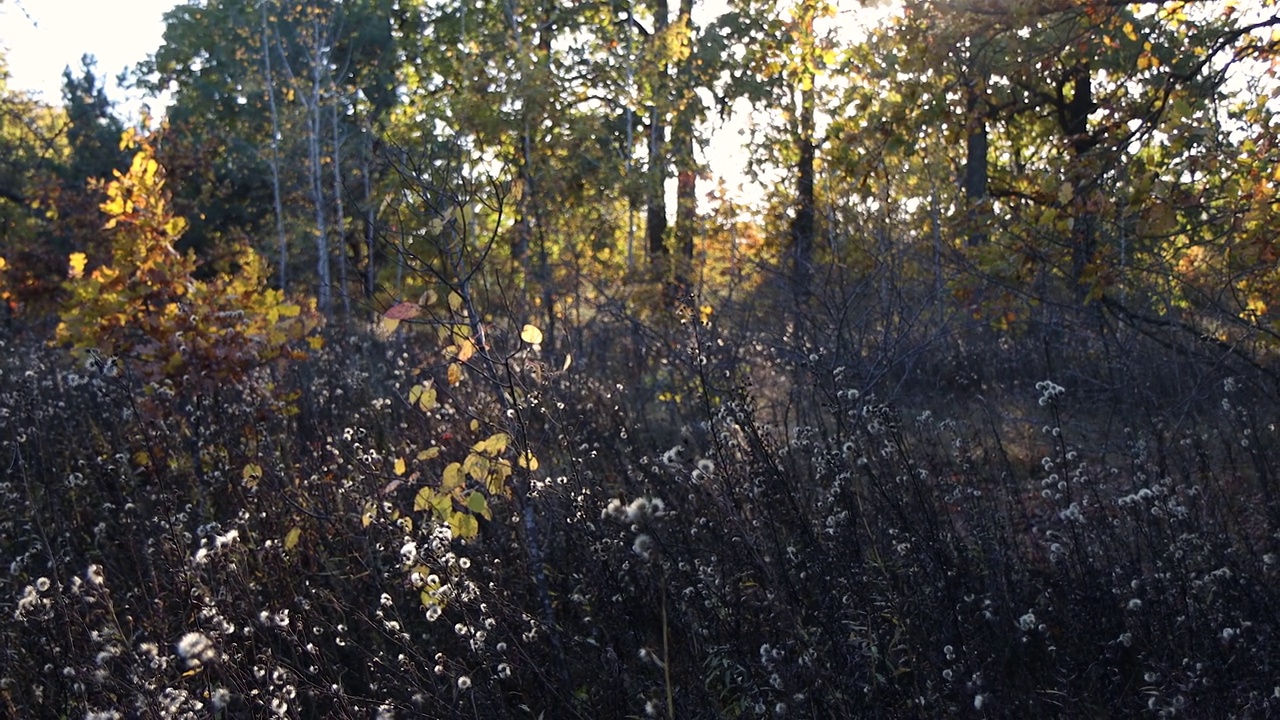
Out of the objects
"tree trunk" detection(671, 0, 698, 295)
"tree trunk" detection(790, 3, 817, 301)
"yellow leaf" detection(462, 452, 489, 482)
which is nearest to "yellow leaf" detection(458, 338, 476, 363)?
"yellow leaf" detection(462, 452, 489, 482)

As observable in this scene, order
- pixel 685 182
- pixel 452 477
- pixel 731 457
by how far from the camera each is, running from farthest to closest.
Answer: pixel 685 182 → pixel 731 457 → pixel 452 477

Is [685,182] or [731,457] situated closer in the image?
[731,457]

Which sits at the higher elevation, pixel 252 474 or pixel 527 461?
pixel 527 461

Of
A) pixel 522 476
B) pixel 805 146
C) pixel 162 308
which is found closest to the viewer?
pixel 522 476

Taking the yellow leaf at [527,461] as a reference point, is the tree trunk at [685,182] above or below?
above

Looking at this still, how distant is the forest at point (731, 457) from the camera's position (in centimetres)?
347

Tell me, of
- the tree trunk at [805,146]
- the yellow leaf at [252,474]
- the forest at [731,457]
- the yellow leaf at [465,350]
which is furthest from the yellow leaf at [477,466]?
the tree trunk at [805,146]

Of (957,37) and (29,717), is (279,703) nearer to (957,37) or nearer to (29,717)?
(29,717)

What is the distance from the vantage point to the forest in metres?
3.47

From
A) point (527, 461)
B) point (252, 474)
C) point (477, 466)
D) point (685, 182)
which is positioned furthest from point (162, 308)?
point (685, 182)

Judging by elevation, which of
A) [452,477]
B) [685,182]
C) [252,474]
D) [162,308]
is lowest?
[252,474]

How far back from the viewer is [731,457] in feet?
14.3

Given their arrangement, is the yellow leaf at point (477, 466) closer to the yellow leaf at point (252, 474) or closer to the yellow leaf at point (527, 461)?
the yellow leaf at point (527, 461)

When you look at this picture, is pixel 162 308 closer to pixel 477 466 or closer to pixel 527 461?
pixel 477 466
